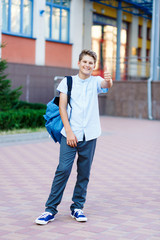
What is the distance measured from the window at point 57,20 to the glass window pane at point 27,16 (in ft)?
3.45

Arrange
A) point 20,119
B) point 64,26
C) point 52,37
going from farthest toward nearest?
1. point 64,26
2. point 52,37
3. point 20,119

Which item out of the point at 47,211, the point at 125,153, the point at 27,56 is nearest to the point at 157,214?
the point at 47,211

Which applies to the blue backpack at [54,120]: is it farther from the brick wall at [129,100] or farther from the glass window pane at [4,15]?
the brick wall at [129,100]

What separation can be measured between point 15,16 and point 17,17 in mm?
126

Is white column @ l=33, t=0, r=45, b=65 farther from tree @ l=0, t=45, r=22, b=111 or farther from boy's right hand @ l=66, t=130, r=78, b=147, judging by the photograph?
boy's right hand @ l=66, t=130, r=78, b=147

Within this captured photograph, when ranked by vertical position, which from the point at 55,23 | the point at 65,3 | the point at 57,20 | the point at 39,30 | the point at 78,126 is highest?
the point at 65,3

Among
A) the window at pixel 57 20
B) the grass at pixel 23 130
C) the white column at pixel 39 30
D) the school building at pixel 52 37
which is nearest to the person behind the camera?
the grass at pixel 23 130

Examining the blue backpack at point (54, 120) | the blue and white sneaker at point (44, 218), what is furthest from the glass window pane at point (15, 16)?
the blue and white sneaker at point (44, 218)

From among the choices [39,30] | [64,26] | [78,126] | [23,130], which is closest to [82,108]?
[78,126]

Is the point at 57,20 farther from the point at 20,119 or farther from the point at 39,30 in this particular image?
the point at 20,119

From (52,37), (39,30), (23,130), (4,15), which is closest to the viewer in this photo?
(23,130)

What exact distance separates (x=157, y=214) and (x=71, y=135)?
54.8 inches

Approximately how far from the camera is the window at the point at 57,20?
1994 cm

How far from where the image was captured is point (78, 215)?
4.79 meters
